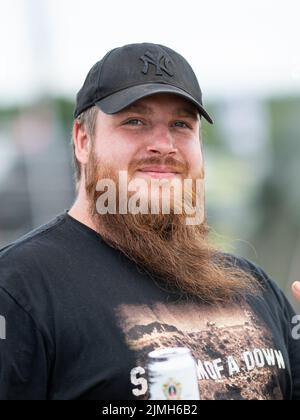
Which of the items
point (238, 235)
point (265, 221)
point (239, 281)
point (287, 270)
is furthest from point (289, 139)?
point (239, 281)

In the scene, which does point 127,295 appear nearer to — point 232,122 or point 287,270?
point 287,270

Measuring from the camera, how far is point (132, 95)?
3.04 m

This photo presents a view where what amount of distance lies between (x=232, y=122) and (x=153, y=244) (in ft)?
32.0

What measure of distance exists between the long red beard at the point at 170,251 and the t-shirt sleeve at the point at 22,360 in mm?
497

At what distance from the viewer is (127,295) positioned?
2.87 metres

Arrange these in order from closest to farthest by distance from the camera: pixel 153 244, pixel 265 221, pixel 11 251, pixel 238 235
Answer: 1. pixel 11 251
2. pixel 153 244
3. pixel 238 235
4. pixel 265 221

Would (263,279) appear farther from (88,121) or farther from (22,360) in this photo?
(22,360)

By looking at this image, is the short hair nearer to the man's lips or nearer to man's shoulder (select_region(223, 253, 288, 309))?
the man's lips

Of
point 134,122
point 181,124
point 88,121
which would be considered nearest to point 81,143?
point 88,121

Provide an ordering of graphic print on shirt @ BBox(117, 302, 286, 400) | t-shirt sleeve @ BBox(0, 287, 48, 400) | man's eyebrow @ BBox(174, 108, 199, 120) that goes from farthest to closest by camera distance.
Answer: man's eyebrow @ BBox(174, 108, 199, 120)
graphic print on shirt @ BBox(117, 302, 286, 400)
t-shirt sleeve @ BBox(0, 287, 48, 400)

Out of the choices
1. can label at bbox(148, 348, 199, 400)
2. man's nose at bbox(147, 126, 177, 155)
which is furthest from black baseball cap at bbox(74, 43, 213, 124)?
can label at bbox(148, 348, 199, 400)

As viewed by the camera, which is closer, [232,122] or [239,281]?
[239,281]

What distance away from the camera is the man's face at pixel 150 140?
3.04 meters

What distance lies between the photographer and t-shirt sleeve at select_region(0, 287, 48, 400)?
2664mm
